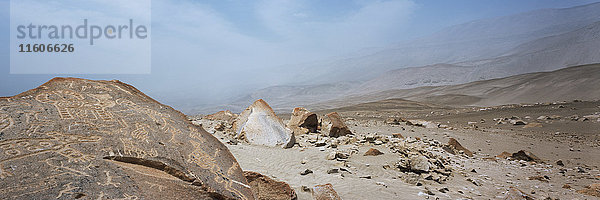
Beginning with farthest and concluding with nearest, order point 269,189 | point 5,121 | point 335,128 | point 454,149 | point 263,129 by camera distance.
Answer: point 335,128, point 263,129, point 454,149, point 269,189, point 5,121

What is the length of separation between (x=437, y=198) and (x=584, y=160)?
7294 mm

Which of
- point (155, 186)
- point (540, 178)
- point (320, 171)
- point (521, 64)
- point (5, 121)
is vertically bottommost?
point (540, 178)

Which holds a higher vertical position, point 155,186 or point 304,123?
point 155,186

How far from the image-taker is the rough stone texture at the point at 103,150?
1814 millimetres

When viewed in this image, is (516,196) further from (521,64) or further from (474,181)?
(521,64)

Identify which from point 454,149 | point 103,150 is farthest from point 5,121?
point 454,149

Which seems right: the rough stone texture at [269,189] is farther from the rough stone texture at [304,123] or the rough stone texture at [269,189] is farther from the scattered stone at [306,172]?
the rough stone texture at [304,123]

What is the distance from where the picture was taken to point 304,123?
1081 centimetres

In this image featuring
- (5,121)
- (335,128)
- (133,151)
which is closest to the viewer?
(5,121)

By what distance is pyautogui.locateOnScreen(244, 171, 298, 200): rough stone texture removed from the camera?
3.51 m

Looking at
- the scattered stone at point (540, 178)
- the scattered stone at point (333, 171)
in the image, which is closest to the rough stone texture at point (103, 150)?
the scattered stone at point (333, 171)

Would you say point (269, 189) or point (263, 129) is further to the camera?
point (263, 129)

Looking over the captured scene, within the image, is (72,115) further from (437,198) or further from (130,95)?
(437,198)

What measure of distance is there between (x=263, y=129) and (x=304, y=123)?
2277 millimetres
